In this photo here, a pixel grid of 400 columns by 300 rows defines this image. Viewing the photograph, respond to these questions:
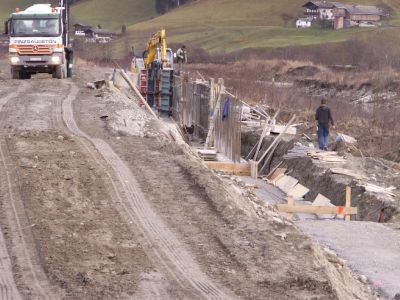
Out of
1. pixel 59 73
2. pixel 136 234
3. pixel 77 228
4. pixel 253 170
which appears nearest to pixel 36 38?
pixel 59 73

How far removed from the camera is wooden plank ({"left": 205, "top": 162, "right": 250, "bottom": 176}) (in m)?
22.3

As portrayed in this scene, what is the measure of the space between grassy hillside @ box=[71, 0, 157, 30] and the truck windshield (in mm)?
95579

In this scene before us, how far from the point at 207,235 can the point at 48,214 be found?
6.59ft

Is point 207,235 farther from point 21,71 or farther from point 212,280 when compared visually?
point 21,71

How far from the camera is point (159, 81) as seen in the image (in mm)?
32688

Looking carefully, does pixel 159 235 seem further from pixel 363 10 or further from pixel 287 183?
pixel 363 10

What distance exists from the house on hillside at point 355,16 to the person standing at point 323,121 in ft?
281

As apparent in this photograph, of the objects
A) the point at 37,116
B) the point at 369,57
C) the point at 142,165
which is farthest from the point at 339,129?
the point at 369,57

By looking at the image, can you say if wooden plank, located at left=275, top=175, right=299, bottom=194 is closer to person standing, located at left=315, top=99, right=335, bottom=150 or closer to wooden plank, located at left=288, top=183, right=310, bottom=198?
wooden plank, located at left=288, top=183, right=310, bottom=198

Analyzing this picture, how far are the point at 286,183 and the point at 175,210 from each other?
436 inches

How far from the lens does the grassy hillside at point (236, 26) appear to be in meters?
96.8

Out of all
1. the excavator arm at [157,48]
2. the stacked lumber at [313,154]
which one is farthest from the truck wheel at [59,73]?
the stacked lumber at [313,154]

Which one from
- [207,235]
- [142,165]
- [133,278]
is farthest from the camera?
[142,165]

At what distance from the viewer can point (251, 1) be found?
Answer: 12744cm
